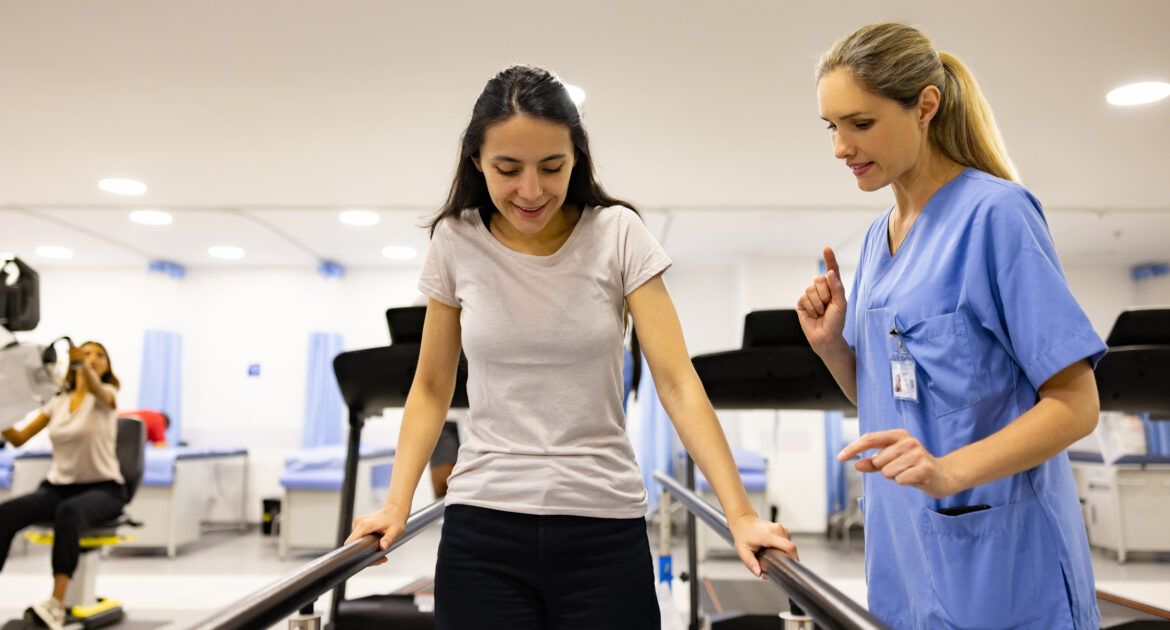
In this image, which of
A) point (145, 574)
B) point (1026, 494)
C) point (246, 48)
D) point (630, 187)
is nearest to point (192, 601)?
point (145, 574)

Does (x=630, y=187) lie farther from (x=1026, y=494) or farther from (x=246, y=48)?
(x=1026, y=494)

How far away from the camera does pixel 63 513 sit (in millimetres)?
4578

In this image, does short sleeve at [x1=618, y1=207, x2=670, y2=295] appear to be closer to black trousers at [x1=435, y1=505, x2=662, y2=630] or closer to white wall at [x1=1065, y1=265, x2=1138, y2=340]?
black trousers at [x1=435, y1=505, x2=662, y2=630]

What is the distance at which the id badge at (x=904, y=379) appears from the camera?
110 cm

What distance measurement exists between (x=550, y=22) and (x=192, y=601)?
4312 mm

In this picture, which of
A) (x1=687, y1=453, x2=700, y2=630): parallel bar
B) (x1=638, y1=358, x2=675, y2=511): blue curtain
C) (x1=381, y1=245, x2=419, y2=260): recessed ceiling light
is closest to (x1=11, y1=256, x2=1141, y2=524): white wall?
(x1=381, y1=245, x2=419, y2=260): recessed ceiling light

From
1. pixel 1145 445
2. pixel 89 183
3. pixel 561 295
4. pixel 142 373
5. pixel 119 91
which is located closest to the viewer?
pixel 561 295

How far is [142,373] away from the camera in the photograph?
8.84 meters

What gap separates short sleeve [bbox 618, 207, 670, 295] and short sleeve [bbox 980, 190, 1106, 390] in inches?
17.2

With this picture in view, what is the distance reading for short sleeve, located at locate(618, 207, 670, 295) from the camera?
118 centimetres

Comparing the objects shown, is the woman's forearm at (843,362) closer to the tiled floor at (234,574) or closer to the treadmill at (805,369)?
the treadmill at (805,369)

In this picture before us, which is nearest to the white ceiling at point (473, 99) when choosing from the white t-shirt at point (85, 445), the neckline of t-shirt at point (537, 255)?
the white t-shirt at point (85, 445)

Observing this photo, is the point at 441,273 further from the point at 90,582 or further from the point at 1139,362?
the point at 90,582

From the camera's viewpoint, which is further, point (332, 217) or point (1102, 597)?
point (332, 217)
